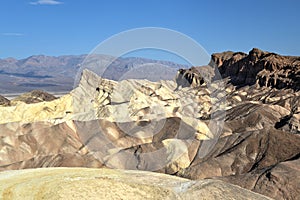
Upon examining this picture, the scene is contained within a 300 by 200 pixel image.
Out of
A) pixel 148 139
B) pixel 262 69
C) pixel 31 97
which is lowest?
pixel 31 97

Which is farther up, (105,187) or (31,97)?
(105,187)

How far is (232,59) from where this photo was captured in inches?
5384

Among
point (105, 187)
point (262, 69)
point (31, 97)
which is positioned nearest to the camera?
point (105, 187)

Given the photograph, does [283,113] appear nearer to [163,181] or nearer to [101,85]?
[101,85]

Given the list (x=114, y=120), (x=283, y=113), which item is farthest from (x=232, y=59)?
(x=114, y=120)

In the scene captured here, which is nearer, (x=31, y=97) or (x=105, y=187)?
(x=105, y=187)

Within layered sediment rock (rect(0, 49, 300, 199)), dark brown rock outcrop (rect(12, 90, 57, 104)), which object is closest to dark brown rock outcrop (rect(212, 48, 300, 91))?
layered sediment rock (rect(0, 49, 300, 199))

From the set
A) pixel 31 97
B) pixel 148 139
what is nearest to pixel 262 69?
pixel 31 97

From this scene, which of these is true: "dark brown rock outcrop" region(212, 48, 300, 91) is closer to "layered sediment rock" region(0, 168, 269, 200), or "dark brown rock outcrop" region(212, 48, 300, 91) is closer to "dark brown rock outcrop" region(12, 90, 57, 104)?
"dark brown rock outcrop" region(12, 90, 57, 104)

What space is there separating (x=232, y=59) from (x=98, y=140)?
9942 centimetres

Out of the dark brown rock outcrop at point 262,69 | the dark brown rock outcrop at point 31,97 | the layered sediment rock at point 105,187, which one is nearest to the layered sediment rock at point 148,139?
the layered sediment rock at point 105,187

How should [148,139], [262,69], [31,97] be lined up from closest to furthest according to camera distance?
[148,139] → [31,97] → [262,69]

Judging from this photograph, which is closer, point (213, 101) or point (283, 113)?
point (283, 113)

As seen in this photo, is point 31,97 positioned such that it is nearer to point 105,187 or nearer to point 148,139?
point 148,139
